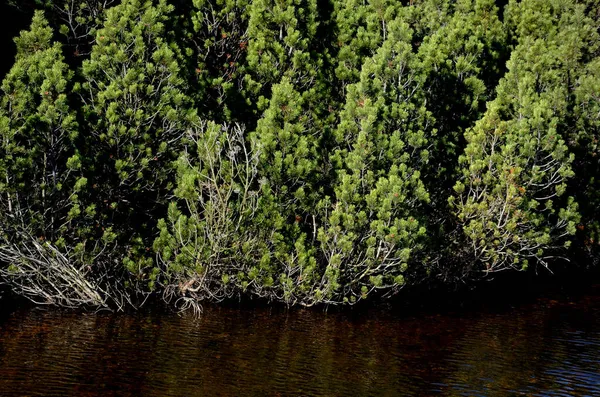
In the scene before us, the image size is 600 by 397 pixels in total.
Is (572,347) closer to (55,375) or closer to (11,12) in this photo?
(55,375)

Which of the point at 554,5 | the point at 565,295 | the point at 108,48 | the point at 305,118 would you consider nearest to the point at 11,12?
the point at 108,48

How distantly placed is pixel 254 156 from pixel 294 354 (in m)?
5.21

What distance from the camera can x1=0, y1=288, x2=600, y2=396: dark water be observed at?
13.7 metres

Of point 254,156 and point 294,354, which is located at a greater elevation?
point 254,156

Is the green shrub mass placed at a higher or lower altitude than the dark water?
higher

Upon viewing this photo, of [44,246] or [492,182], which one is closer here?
[44,246]

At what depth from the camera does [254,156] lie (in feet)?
57.7

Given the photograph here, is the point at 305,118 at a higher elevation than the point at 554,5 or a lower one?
lower

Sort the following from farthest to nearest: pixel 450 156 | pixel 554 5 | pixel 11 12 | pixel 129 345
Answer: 1. pixel 554 5
2. pixel 450 156
3. pixel 11 12
4. pixel 129 345

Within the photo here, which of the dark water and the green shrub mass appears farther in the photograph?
the green shrub mass

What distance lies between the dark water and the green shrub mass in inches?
45.1

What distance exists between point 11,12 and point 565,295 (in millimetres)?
Answer: 21804

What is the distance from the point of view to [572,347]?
17.9m

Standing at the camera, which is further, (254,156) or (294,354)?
(254,156)
